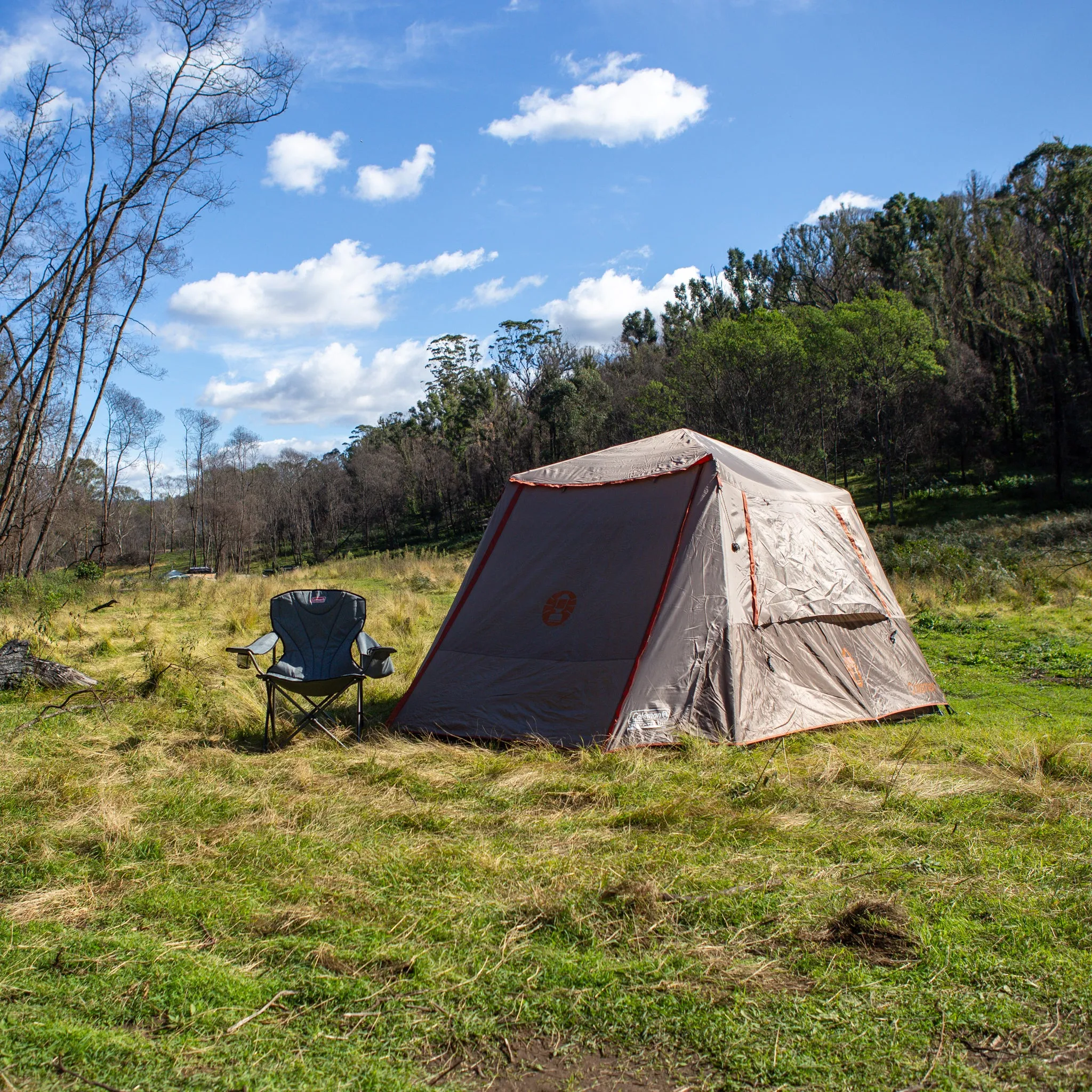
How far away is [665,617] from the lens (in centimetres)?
515

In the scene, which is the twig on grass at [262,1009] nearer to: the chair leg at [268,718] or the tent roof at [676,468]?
the chair leg at [268,718]

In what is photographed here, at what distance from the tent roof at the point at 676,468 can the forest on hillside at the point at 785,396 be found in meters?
8.39

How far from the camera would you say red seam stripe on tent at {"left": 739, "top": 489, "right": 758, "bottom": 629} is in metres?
5.25

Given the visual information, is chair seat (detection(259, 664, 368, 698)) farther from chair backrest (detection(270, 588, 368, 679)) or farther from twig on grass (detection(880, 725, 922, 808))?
twig on grass (detection(880, 725, 922, 808))

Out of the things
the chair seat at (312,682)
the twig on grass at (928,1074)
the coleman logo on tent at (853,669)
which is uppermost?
the chair seat at (312,682)

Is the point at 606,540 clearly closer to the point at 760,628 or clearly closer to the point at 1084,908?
the point at 760,628

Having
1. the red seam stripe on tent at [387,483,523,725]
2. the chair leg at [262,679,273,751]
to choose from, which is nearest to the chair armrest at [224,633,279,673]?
the chair leg at [262,679,273,751]

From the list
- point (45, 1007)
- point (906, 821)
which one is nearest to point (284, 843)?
point (45, 1007)

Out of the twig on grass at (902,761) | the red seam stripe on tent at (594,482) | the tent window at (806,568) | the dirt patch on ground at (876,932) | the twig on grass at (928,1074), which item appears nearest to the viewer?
the twig on grass at (928,1074)

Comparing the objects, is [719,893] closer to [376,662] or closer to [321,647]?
[376,662]

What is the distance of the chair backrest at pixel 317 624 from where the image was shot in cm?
573

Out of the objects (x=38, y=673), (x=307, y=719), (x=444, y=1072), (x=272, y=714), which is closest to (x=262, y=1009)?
(x=444, y=1072)

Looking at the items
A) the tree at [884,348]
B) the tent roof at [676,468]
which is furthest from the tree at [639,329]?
the tent roof at [676,468]

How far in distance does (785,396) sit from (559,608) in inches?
860
